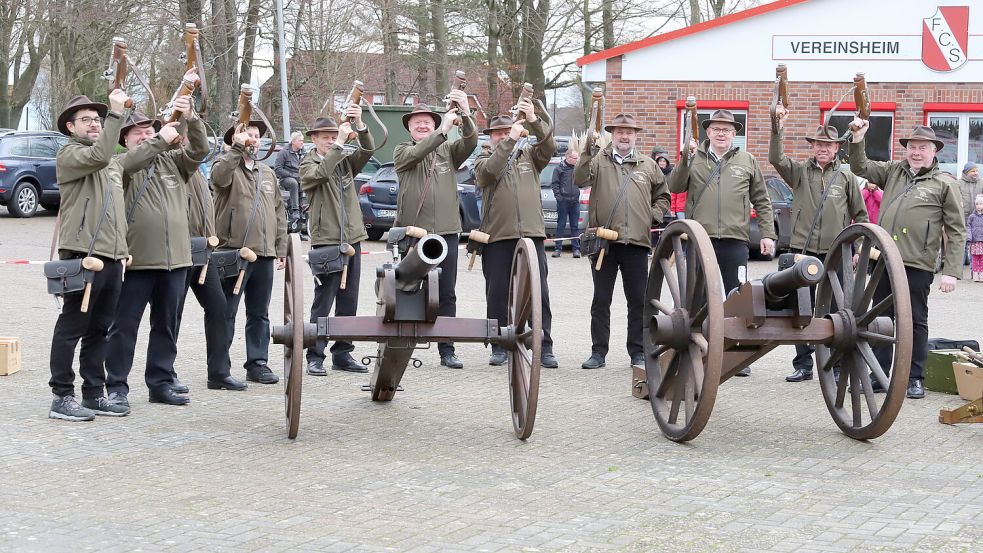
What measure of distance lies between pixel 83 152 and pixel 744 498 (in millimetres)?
4014

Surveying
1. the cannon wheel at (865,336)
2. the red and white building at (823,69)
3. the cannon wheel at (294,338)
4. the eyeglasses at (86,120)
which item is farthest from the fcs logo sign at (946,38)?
the eyeglasses at (86,120)

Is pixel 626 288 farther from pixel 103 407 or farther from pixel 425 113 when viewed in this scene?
pixel 103 407

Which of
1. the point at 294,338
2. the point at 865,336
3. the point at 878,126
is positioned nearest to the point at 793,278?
the point at 865,336

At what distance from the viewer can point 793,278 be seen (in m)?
7.07

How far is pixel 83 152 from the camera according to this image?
734cm

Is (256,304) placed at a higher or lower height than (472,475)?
higher

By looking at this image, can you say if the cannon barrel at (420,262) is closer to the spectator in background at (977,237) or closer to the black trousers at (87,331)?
the black trousers at (87,331)

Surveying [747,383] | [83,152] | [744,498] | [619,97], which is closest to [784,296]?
[744,498]

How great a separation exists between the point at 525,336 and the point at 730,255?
9.75 ft

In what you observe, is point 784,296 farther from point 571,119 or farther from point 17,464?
point 571,119

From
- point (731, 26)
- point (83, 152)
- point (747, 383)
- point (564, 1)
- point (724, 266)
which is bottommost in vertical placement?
point (747, 383)

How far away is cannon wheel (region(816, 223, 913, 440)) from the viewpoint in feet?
22.6

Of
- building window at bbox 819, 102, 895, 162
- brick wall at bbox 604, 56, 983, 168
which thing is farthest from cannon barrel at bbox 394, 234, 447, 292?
building window at bbox 819, 102, 895, 162

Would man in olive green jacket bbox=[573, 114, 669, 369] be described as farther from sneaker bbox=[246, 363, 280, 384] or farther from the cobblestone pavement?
sneaker bbox=[246, 363, 280, 384]
